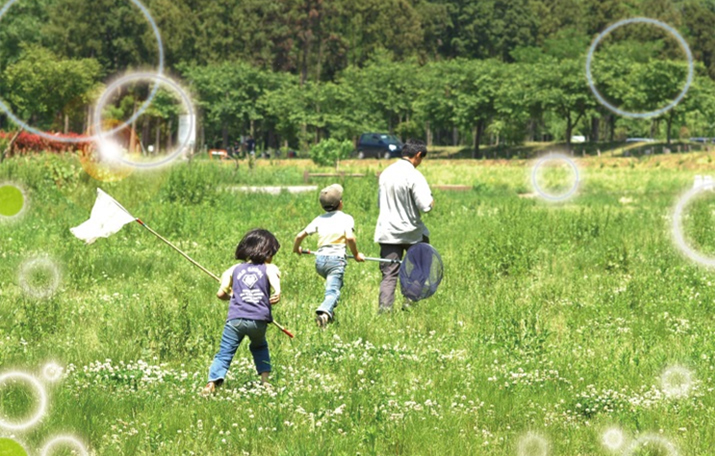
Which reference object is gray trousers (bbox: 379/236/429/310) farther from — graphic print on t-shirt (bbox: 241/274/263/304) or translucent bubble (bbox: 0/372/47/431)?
translucent bubble (bbox: 0/372/47/431)

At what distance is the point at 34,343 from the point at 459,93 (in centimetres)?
5457

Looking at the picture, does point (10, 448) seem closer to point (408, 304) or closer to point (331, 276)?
point (331, 276)

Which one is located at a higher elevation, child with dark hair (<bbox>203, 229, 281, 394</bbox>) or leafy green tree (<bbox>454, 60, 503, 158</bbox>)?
leafy green tree (<bbox>454, 60, 503, 158</bbox>)

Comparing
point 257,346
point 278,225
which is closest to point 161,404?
point 257,346

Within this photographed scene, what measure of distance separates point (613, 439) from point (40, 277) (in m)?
7.06

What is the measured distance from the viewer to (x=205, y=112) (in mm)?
68375

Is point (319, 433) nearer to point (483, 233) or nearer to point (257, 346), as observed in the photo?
point (257, 346)

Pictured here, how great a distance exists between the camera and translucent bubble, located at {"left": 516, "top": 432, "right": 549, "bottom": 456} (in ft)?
17.3

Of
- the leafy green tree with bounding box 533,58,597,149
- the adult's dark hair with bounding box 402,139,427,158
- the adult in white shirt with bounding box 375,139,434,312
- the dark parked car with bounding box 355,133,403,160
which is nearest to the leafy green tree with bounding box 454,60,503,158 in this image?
the leafy green tree with bounding box 533,58,597,149

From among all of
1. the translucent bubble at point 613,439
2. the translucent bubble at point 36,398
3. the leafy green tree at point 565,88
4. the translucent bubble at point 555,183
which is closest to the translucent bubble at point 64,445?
the translucent bubble at point 36,398

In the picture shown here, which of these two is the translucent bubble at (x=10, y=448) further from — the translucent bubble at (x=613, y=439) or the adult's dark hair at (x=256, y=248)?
the translucent bubble at (x=613, y=439)

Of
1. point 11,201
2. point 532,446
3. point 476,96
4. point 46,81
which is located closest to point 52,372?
point 532,446

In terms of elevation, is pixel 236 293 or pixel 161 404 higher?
pixel 236 293

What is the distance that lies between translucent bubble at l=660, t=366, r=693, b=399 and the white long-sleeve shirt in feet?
8.86
